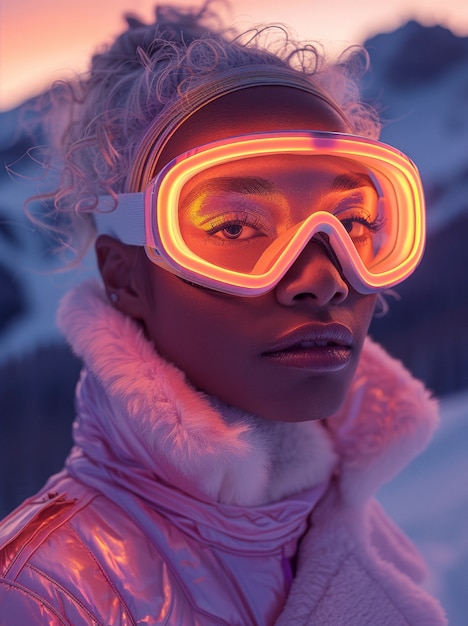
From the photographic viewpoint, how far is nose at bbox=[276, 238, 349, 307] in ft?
2.91

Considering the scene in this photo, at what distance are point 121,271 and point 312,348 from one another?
32 centimetres

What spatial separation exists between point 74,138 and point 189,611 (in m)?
0.74

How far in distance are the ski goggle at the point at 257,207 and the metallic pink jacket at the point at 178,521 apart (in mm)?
162

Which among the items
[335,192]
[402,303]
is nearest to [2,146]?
[335,192]

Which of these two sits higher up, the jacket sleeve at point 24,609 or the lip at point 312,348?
the lip at point 312,348

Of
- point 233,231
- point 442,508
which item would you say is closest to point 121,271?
point 233,231

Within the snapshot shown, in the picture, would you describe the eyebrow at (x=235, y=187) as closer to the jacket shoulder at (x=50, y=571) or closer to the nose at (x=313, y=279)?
the nose at (x=313, y=279)

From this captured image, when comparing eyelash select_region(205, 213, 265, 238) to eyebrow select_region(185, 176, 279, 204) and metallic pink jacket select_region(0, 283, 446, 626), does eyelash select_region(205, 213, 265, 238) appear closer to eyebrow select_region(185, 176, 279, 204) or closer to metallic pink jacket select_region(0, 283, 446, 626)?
eyebrow select_region(185, 176, 279, 204)

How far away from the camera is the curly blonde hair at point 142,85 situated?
100 cm

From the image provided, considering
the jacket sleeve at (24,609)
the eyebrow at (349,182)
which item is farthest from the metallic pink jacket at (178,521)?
the eyebrow at (349,182)

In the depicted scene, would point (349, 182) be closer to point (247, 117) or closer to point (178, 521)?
point (247, 117)

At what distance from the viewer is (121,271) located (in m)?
1.05

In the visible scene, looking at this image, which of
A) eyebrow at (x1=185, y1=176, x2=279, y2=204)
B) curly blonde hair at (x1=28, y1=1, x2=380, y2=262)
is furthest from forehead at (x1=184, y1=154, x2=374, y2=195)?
curly blonde hair at (x1=28, y1=1, x2=380, y2=262)

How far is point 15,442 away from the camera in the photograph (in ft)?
5.50
